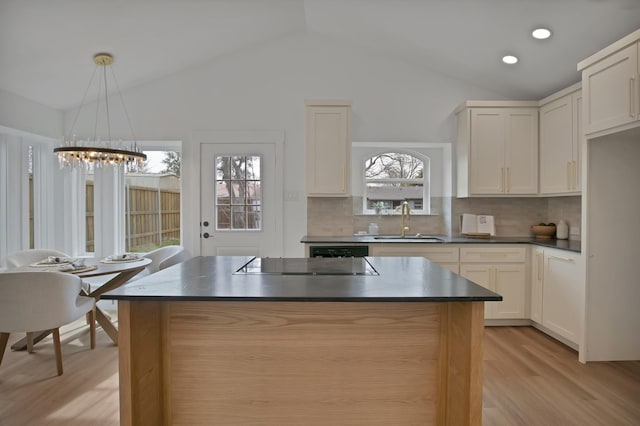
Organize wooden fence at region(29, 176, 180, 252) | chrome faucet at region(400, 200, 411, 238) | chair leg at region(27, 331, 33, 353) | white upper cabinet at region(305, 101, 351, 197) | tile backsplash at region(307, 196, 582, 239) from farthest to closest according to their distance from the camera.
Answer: wooden fence at region(29, 176, 180, 252)
tile backsplash at region(307, 196, 582, 239)
chrome faucet at region(400, 200, 411, 238)
white upper cabinet at region(305, 101, 351, 197)
chair leg at region(27, 331, 33, 353)

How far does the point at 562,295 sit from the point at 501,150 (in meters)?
1.57

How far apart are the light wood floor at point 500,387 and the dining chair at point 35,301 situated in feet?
0.79

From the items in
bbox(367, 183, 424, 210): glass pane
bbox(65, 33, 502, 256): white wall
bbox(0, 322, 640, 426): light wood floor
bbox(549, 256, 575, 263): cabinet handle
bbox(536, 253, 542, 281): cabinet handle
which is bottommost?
bbox(0, 322, 640, 426): light wood floor

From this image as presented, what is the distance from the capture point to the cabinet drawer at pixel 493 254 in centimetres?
374

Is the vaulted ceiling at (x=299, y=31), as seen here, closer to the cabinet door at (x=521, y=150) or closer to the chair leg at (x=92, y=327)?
the cabinet door at (x=521, y=150)

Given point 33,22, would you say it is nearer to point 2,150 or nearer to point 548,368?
point 2,150

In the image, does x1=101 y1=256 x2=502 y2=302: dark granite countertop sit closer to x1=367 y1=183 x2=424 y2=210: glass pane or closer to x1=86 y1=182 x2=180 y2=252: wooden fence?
x1=367 y1=183 x2=424 y2=210: glass pane

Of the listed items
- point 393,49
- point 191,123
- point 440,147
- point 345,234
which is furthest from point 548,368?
point 191,123

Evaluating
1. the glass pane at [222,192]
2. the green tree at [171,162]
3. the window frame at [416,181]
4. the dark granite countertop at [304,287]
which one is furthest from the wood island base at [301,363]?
the green tree at [171,162]

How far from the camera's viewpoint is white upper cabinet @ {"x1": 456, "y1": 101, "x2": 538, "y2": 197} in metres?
3.96

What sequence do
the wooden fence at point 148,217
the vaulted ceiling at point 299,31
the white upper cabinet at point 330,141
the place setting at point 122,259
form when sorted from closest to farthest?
the vaulted ceiling at point 299,31 → the place setting at point 122,259 → the white upper cabinet at point 330,141 → the wooden fence at point 148,217

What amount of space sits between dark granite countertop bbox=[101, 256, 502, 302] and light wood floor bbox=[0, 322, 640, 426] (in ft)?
3.31

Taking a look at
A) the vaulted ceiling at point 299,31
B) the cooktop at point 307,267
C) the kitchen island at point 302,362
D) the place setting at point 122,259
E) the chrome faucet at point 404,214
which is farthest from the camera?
the chrome faucet at point 404,214

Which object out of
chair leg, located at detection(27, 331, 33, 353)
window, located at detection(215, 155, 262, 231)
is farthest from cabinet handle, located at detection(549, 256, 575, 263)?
chair leg, located at detection(27, 331, 33, 353)
